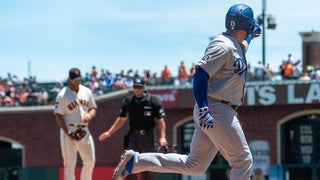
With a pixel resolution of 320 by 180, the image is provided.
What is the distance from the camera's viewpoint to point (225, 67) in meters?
7.32

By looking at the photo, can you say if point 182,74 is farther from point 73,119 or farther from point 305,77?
point 73,119

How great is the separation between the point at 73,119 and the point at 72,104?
0.81 feet

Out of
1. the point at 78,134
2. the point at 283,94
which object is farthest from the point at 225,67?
the point at 283,94

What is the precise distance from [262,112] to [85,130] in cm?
1871

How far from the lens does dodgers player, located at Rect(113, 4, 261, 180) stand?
7.18 metres

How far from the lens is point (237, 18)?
743cm

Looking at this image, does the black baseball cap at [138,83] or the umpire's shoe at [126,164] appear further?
the black baseball cap at [138,83]

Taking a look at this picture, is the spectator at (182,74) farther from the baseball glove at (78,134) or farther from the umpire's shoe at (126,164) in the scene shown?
the umpire's shoe at (126,164)

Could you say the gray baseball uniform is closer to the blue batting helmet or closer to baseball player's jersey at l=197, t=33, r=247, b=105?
baseball player's jersey at l=197, t=33, r=247, b=105

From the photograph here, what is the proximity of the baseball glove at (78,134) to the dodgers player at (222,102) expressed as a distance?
414 cm

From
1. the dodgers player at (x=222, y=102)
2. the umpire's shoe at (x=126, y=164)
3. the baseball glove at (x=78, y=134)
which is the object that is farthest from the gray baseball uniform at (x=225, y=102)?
the baseball glove at (x=78, y=134)

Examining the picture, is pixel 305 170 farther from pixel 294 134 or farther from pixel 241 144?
pixel 241 144

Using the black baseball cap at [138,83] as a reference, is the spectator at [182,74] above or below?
below

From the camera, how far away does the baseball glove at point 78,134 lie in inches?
459
